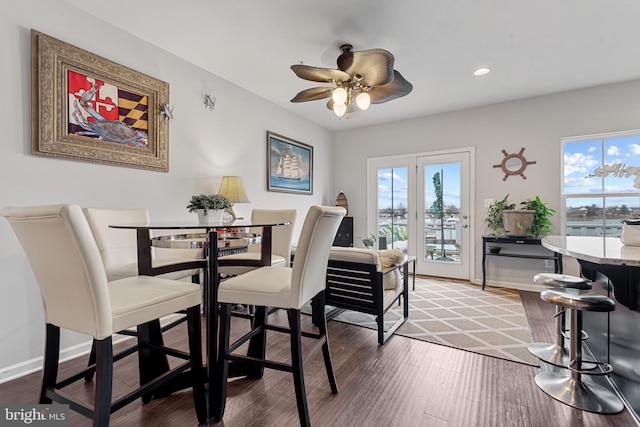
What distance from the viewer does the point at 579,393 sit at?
5.65ft

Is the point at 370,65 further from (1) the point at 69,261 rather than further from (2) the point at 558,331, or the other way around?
(2) the point at 558,331

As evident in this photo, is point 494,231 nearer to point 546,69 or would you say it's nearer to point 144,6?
point 546,69

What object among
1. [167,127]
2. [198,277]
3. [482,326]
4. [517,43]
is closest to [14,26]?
[167,127]

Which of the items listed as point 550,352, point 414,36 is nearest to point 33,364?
point 550,352

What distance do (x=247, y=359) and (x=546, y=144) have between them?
4442 millimetres

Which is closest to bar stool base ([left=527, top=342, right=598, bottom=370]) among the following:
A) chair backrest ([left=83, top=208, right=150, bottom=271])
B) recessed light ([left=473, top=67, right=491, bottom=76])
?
recessed light ([left=473, top=67, right=491, bottom=76])

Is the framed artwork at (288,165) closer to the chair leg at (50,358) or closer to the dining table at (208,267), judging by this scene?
the dining table at (208,267)

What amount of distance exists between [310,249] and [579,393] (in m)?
1.78

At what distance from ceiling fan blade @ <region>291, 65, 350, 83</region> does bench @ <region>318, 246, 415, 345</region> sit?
A: 1393mm

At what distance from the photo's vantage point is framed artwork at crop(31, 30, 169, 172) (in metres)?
2.02

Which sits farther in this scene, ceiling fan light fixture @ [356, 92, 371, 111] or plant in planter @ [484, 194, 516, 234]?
plant in planter @ [484, 194, 516, 234]

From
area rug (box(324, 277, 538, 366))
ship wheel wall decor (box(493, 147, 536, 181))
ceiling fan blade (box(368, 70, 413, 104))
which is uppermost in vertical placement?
ceiling fan blade (box(368, 70, 413, 104))

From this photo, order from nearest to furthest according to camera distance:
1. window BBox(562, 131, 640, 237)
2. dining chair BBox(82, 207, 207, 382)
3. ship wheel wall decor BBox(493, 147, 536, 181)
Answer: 1. dining chair BBox(82, 207, 207, 382)
2. window BBox(562, 131, 640, 237)
3. ship wheel wall decor BBox(493, 147, 536, 181)

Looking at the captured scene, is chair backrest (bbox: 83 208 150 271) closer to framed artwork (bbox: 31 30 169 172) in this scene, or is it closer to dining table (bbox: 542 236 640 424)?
framed artwork (bbox: 31 30 169 172)
